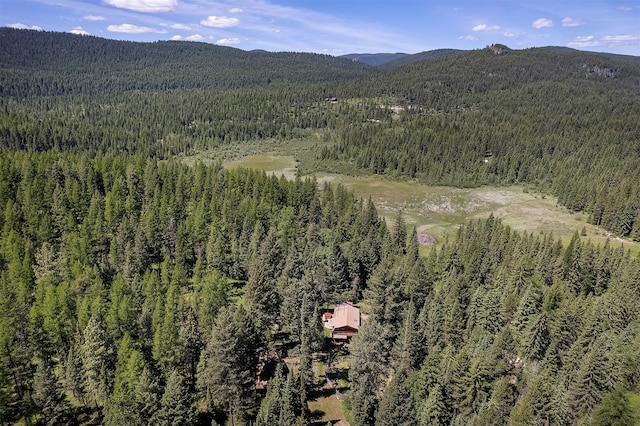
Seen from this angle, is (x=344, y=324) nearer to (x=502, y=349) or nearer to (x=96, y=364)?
(x=502, y=349)

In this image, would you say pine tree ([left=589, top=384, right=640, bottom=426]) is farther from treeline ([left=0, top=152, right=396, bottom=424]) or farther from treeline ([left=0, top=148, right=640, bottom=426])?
treeline ([left=0, top=152, right=396, bottom=424])

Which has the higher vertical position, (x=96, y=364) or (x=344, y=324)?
(x=96, y=364)

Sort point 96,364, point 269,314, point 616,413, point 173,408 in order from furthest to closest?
point 269,314
point 96,364
point 173,408
point 616,413

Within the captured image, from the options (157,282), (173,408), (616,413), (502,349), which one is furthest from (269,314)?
(616,413)

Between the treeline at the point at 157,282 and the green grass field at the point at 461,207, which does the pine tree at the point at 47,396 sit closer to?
the treeline at the point at 157,282

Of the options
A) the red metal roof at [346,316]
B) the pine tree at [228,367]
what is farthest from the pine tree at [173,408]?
the red metal roof at [346,316]

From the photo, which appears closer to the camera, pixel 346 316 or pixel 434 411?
pixel 434 411

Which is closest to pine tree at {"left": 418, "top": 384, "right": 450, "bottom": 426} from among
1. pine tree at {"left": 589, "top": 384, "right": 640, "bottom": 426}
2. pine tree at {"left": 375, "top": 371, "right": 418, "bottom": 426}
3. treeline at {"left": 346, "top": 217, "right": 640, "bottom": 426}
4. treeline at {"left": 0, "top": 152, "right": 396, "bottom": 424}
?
treeline at {"left": 346, "top": 217, "right": 640, "bottom": 426}
